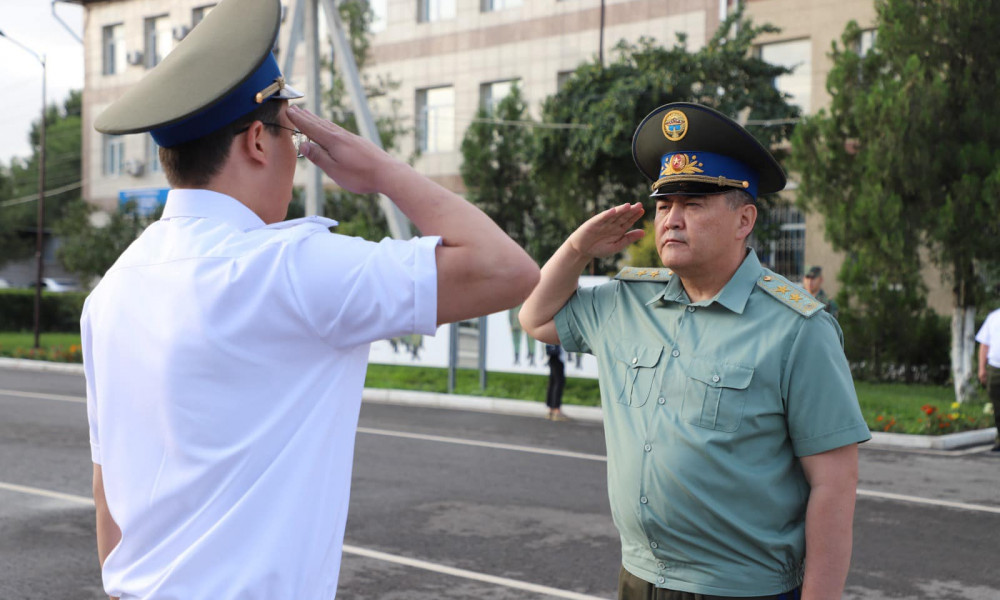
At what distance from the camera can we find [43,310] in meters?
34.4

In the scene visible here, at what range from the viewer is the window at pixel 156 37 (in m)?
39.2

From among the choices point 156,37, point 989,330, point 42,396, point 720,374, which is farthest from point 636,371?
point 156,37

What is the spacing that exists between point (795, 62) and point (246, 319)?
78.4ft

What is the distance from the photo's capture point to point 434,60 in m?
31.6

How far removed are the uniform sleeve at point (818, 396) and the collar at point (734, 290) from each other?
205 millimetres

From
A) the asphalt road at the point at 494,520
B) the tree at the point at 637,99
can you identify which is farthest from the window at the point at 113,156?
the asphalt road at the point at 494,520

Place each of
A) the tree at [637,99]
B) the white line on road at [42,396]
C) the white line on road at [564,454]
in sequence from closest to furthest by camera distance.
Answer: the white line on road at [564,454] → the white line on road at [42,396] → the tree at [637,99]

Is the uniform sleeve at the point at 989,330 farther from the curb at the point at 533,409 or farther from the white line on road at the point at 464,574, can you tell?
the white line on road at the point at 464,574

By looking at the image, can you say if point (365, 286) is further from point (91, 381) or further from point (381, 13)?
point (381, 13)

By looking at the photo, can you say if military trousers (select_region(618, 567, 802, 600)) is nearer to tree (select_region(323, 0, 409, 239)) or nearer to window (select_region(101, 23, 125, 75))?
tree (select_region(323, 0, 409, 239))

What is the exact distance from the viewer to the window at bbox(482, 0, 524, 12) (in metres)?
29.9

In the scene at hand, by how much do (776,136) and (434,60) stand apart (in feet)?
47.0

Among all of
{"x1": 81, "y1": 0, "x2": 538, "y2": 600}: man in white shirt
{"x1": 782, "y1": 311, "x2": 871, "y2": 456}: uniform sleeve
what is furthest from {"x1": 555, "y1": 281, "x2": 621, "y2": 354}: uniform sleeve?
{"x1": 81, "y1": 0, "x2": 538, "y2": 600}: man in white shirt

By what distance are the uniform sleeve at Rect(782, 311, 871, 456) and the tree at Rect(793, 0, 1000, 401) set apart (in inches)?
519
